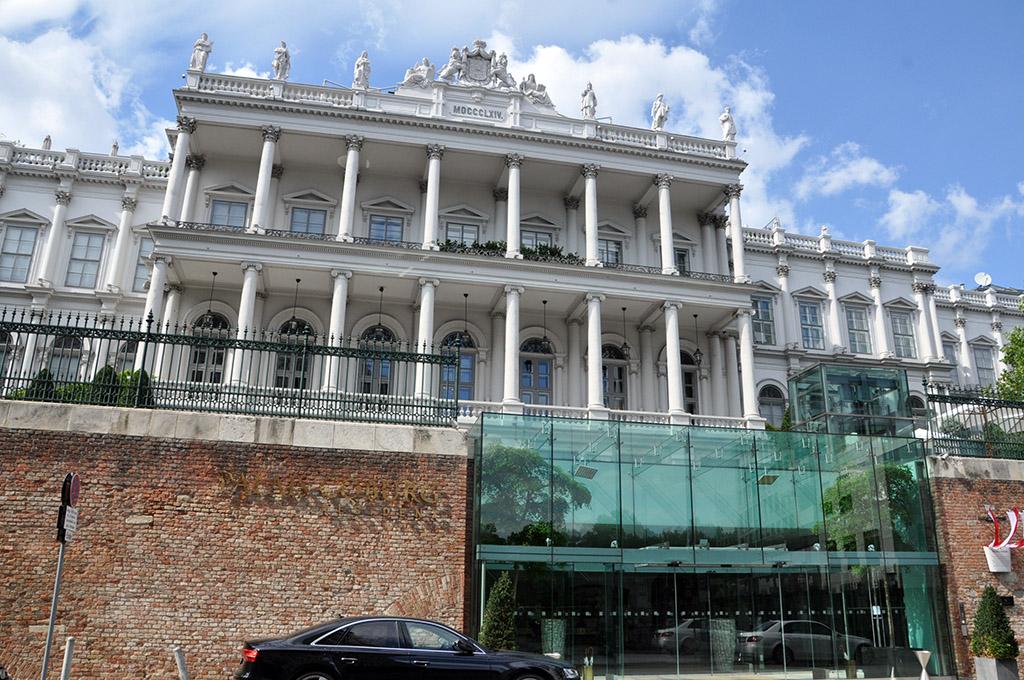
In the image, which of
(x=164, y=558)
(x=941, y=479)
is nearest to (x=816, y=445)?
(x=941, y=479)

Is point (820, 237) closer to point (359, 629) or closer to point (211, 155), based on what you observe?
point (211, 155)

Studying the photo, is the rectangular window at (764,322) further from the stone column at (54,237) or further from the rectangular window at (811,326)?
the stone column at (54,237)

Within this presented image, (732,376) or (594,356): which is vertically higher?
(732,376)

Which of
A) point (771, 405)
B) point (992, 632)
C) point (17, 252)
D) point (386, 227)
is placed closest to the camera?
point (992, 632)

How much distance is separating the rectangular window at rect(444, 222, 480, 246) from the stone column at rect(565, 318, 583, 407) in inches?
202

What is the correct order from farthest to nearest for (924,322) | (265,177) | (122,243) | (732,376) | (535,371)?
(924,322)
(122,243)
(732,376)
(535,371)
(265,177)

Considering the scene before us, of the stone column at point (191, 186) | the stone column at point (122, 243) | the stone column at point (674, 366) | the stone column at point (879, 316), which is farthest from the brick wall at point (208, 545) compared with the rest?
the stone column at point (879, 316)

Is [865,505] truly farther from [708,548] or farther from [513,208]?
[513,208]

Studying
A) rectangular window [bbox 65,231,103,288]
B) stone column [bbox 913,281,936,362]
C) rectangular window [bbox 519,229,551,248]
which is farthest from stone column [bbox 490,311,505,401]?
stone column [bbox 913,281,936,362]

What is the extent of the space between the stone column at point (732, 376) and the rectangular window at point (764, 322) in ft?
12.0

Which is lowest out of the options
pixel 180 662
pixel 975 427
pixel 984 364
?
pixel 180 662

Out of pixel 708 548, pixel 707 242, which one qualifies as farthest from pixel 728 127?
pixel 708 548

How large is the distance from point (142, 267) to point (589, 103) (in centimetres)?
1931

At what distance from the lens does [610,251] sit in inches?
1315
